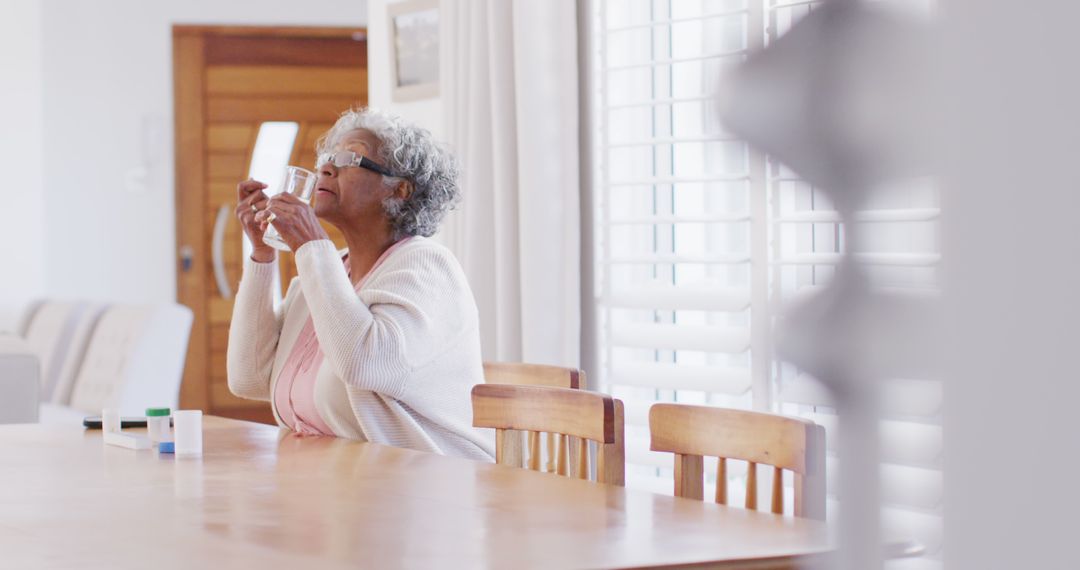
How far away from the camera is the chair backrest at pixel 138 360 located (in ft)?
15.3

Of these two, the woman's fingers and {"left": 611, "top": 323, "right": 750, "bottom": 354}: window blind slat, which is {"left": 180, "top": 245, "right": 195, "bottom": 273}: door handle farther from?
the woman's fingers

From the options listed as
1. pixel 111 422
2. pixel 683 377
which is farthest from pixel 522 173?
pixel 111 422

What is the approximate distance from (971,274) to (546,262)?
3.06 meters

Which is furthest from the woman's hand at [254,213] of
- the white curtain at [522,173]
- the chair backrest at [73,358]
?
the chair backrest at [73,358]

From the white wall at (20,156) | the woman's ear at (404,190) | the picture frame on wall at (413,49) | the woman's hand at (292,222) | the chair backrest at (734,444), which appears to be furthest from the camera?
the white wall at (20,156)

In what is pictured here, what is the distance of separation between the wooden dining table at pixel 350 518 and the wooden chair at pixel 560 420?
0.16 meters

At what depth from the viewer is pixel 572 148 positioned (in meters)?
3.21

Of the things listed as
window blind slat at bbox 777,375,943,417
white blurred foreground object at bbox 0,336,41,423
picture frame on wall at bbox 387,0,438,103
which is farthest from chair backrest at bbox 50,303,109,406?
window blind slat at bbox 777,375,943,417

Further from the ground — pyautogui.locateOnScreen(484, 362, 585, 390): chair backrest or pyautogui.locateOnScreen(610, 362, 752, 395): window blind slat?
pyautogui.locateOnScreen(484, 362, 585, 390): chair backrest

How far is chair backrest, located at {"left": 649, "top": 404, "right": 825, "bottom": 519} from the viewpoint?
1.48 m

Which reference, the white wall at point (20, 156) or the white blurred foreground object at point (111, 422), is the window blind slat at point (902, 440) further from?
the white wall at point (20, 156)

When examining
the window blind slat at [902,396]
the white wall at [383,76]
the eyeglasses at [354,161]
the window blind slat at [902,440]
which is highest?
the white wall at [383,76]

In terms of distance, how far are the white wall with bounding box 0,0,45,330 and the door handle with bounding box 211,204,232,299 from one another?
81cm

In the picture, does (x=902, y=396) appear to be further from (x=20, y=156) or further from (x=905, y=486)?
(x=20, y=156)
